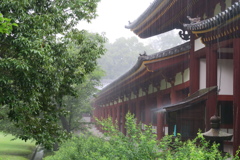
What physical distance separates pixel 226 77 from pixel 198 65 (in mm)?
1544

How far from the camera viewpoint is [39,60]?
29.8ft

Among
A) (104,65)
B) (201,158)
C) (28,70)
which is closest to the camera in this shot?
(201,158)

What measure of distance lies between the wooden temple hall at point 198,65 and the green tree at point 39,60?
290cm

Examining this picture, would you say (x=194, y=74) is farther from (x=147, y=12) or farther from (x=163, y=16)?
(x=147, y=12)

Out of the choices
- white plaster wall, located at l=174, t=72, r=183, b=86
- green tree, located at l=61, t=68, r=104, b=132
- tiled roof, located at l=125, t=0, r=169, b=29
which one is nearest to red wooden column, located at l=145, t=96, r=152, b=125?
tiled roof, located at l=125, t=0, r=169, b=29

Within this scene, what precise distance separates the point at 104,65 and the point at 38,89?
302ft

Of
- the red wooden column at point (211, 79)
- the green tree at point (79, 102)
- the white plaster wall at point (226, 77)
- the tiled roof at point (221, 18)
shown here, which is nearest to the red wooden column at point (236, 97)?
the tiled roof at point (221, 18)

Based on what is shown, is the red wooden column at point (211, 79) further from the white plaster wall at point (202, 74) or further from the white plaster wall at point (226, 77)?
the white plaster wall at point (202, 74)

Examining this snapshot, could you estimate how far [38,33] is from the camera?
9562 millimetres

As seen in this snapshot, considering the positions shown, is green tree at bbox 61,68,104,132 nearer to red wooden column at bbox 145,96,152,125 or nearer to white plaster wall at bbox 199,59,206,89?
red wooden column at bbox 145,96,152,125

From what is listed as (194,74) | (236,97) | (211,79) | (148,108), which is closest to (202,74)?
(194,74)

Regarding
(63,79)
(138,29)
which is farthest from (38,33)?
(138,29)

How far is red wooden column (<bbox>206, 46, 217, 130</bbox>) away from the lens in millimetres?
11312

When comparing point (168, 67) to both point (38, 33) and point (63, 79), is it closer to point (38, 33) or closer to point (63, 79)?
point (63, 79)
